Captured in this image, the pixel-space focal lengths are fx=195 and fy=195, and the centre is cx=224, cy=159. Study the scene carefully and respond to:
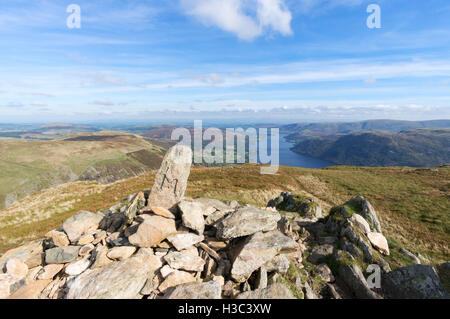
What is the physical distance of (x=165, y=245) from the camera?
9.85 metres

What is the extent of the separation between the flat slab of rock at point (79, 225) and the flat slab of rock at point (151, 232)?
4721 mm

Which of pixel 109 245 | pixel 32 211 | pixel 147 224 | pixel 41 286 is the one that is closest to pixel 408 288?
pixel 147 224

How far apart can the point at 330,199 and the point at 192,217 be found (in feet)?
113

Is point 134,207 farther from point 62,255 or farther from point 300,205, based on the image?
point 300,205

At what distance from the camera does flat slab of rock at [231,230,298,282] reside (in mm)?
8609

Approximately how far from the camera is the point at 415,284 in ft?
29.8

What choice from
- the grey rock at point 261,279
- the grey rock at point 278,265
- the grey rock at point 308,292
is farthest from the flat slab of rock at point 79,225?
the grey rock at point 308,292

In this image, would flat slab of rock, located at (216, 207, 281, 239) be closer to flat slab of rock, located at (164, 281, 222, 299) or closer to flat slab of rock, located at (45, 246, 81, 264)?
flat slab of rock, located at (164, 281, 222, 299)

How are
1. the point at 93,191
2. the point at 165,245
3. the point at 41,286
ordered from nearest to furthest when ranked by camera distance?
the point at 41,286, the point at 165,245, the point at 93,191

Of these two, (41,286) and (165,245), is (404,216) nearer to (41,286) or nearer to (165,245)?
(165,245)

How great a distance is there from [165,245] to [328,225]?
12.3 m

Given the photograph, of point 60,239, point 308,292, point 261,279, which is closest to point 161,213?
point 60,239

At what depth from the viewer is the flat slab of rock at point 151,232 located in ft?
31.4

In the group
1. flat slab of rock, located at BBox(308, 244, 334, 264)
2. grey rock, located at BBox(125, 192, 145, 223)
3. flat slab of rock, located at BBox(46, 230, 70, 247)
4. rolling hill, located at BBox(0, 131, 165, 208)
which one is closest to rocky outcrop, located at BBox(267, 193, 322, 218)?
flat slab of rock, located at BBox(308, 244, 334, 264)
